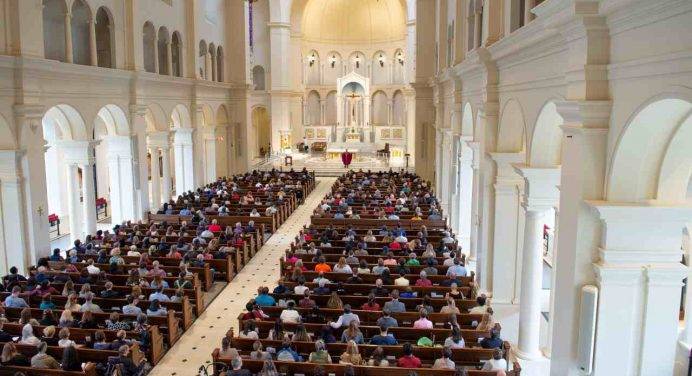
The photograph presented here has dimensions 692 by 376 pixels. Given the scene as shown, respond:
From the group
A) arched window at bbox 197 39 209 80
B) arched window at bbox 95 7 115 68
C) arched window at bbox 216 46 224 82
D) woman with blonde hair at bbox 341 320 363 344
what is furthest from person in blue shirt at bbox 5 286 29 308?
arched window at bbox 216 46 224 82

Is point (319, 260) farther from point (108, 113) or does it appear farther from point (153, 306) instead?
point (108, 113)

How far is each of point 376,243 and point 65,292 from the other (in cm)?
853

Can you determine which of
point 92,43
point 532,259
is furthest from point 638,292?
point 92,43

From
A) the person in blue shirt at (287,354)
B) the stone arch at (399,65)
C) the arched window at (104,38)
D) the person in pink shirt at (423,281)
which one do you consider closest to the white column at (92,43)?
the arched window at (104,38)

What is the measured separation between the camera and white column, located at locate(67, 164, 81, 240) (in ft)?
64.4

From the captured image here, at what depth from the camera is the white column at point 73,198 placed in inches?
773

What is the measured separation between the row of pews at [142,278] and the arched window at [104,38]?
6.21 metres

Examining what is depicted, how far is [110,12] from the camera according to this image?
69.3 ft

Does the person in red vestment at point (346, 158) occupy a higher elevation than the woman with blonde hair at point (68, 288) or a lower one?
higher

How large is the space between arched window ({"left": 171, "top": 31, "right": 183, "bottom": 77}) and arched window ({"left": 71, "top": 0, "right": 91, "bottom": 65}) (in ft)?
20.7

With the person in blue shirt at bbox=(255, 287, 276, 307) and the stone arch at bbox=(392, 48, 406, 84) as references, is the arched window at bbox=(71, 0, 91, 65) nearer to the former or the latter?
the person in blue shirt at bbox=(255, 287, 276, 307)

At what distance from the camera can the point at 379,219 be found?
796 inches

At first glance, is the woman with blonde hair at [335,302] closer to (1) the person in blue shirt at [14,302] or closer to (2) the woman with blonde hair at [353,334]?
(2) the woman with blonde hair at [353,334]

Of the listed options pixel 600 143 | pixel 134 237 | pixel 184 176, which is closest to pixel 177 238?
pixel 134 237
